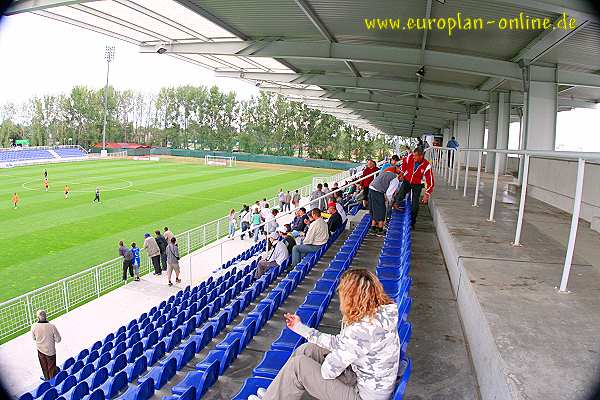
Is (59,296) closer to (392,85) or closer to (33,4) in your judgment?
(33,4)

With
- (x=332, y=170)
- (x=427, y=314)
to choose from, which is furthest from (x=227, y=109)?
(x=427, y=314)

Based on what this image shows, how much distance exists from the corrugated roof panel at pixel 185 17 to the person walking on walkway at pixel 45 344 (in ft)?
22.7

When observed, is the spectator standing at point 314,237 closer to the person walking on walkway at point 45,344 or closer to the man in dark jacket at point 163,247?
the person walking on walkway at point 45,344

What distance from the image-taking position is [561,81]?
12.2 m

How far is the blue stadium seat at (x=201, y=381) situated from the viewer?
152 inches

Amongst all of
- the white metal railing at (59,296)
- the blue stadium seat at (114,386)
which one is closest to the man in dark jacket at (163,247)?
the white metal railing at (59,296)

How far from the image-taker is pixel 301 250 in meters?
8.92

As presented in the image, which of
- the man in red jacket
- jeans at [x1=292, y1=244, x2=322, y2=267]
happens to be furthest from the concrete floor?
jeans at [x1=292, y1=244, x2=322, y2=267]

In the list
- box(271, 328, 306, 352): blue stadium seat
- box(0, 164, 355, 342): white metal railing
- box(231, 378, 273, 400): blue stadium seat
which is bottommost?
box(0, 164, 355, 342): white metal railing

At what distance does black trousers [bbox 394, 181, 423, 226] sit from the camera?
800 cm

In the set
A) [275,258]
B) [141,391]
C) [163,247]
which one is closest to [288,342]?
[141,391]

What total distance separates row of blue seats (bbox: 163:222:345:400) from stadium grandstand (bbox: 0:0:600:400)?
0.12 ft

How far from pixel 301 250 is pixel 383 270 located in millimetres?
3542

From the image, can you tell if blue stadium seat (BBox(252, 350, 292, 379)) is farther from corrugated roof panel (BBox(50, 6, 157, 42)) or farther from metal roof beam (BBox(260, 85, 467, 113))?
metal roof beam (BBox(260, 85, 467, 113))
